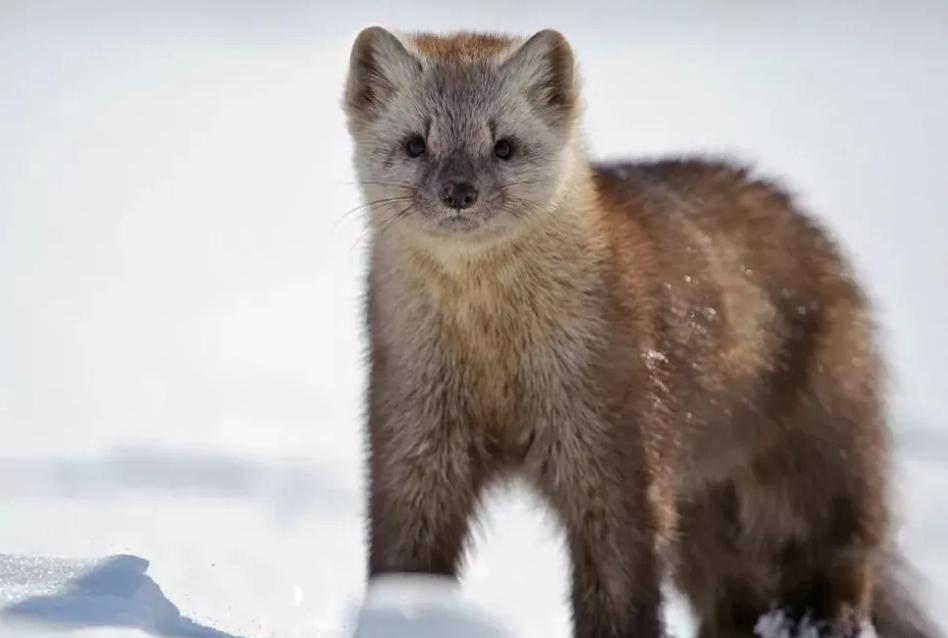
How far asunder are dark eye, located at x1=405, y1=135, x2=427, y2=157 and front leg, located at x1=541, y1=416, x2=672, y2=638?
3.65ft

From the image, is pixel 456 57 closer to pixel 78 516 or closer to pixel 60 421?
pixel 78 516

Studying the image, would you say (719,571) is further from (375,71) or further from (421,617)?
(375,71)

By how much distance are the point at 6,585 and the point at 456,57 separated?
2.36m

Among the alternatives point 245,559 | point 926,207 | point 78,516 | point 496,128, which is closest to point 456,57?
point 496,128

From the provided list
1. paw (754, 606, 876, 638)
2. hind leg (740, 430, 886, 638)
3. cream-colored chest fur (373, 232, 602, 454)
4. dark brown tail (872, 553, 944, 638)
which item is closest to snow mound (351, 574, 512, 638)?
cream-colored chest fur (373, 232, 602, 454)

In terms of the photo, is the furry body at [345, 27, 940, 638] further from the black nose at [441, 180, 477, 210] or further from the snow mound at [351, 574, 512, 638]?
the snow mound at [351, 574, 512, 638]

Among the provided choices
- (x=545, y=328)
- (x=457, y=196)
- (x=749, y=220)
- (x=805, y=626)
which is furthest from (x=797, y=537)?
(x=457, y=196)

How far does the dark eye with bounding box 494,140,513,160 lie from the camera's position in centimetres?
582

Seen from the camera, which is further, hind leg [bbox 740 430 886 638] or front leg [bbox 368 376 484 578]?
hind leg [bbox 740 430 886 638]

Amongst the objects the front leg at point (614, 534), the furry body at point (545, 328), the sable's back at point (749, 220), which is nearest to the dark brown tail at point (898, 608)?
the furry body at point (545, 328)

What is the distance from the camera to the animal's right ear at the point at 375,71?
19.5 ft

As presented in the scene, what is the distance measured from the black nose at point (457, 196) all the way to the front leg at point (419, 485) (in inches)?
28.2

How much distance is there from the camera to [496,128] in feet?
19.1

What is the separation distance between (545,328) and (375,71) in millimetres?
1155
